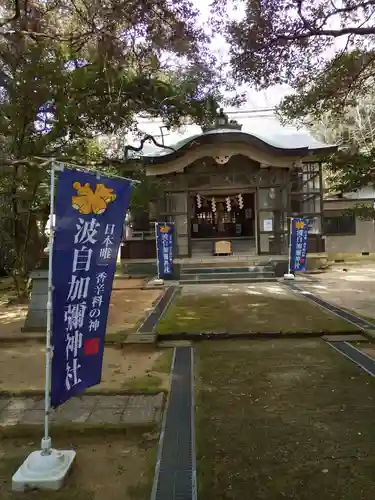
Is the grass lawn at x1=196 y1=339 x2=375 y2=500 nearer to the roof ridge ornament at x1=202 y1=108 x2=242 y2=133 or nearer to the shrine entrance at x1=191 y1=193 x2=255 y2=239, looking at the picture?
the roof ridge ornament at x1=202 y1=108 x2=242 y2=133

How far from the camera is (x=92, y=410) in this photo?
394 centimetres

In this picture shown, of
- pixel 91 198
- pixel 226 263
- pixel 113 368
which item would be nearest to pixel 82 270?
pixel 91 198

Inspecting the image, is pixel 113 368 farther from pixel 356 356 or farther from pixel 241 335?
pixel 356 356

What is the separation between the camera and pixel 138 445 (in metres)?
3.39

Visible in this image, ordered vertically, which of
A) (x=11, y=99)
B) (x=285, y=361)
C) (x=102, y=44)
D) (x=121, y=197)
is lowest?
(x=285, y=361)

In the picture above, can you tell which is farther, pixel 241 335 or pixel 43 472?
pixel 241 335

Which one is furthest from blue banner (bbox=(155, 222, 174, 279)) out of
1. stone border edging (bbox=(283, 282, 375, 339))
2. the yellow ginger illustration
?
the yellow ginger illustration

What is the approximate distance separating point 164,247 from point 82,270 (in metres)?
10.8

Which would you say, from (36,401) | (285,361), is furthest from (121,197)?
(285,361)

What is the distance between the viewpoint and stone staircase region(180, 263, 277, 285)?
14.0 m

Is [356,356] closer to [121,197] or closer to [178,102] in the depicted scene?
[121,197]

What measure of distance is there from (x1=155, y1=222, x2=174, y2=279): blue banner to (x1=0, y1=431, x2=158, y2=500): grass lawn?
10.3 meters

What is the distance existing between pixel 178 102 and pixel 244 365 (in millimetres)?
7234

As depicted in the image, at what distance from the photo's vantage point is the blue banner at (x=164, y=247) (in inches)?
539
